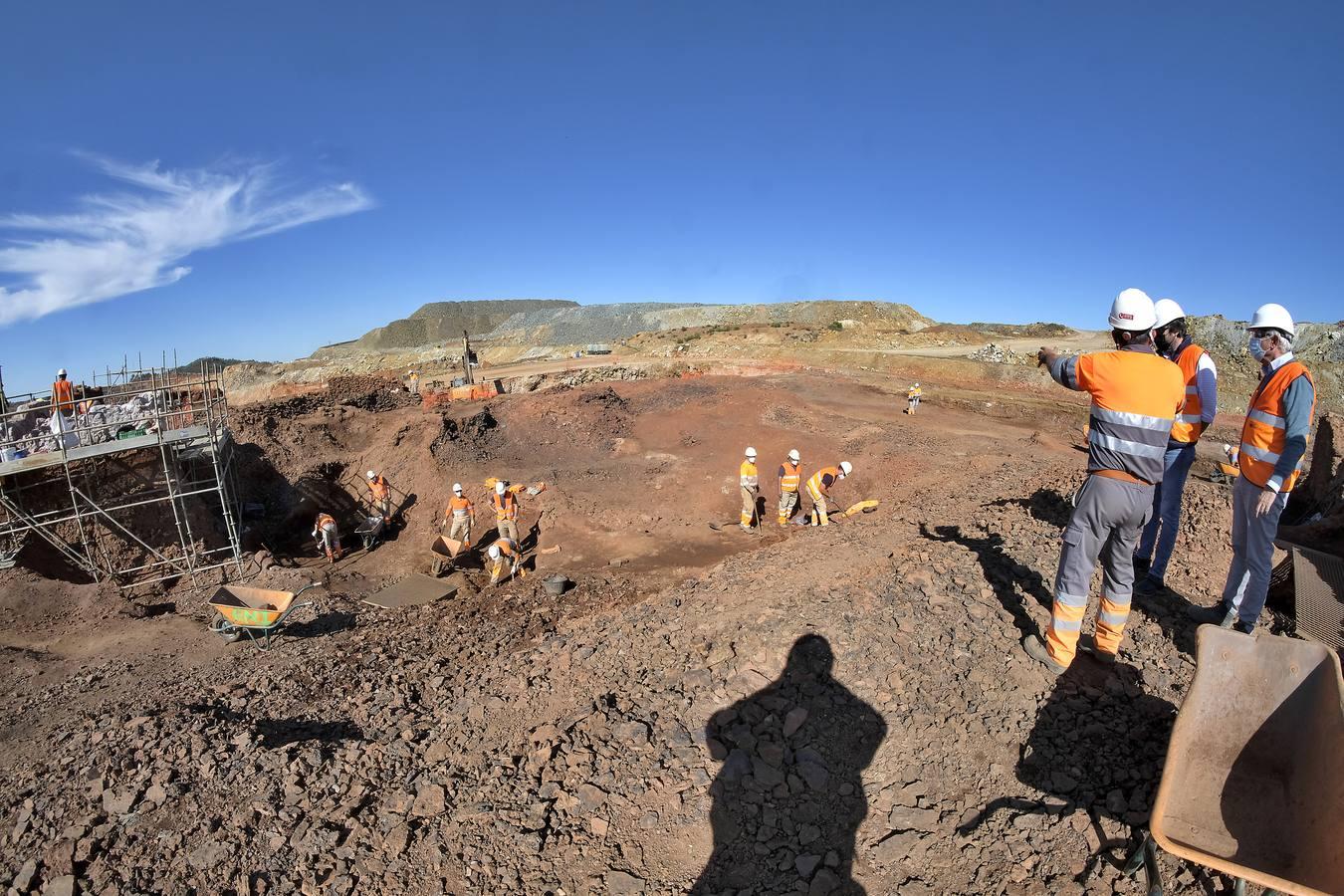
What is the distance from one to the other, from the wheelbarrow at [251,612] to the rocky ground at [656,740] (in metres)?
0.30

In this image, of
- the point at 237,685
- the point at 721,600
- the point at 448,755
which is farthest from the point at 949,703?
the point at 237,685

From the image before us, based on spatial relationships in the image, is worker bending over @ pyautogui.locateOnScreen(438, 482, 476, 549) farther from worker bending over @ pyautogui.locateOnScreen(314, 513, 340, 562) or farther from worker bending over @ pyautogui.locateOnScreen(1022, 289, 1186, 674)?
worker bending over @ pyautogui.locateOnScreen(1022, 289, 1186, 674)

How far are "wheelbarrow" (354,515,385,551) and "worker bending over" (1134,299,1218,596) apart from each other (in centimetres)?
1253

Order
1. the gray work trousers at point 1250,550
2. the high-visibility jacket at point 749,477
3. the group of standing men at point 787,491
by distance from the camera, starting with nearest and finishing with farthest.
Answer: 1. the gray work trousers at point 1250,550
2. the group of standing men at point 787,491
3. the high-visibility jacket at point 749,477

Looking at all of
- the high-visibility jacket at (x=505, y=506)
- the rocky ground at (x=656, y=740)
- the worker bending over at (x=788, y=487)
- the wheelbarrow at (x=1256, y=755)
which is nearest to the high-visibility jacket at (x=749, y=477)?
the worker bending over at (x=788, y=487)

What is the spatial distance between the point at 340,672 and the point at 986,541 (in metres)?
6.80

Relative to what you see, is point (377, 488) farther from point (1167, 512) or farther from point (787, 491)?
point (1167, 512)

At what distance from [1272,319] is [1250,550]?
160 centimetres

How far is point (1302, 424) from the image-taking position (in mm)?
4285

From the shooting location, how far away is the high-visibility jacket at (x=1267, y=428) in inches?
172

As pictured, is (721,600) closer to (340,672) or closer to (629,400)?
(340,672)

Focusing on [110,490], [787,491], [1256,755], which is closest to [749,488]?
[787,491]

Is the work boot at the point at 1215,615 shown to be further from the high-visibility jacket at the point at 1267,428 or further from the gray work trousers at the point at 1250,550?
the high-visibility jacket at the point at 1267,428

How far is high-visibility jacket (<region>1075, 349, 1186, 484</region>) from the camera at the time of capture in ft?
12.8
